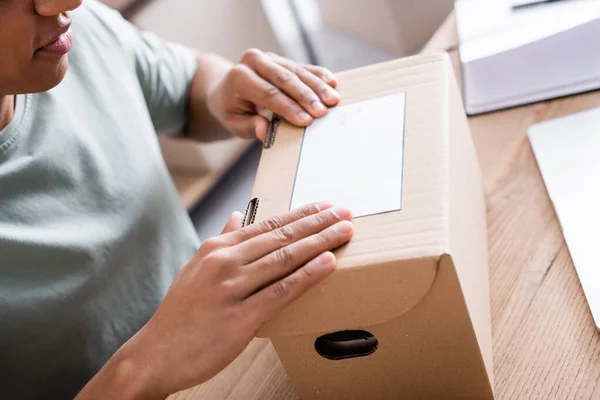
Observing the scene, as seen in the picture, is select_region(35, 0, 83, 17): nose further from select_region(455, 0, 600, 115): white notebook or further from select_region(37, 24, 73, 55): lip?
select_region(455, 0, 600, 115): white notebook

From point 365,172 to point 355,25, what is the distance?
5.81 ft

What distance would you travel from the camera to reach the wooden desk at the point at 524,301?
66cm

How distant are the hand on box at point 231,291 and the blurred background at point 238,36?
1.39m

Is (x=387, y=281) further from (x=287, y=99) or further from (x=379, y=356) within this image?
(x=287, y=99)

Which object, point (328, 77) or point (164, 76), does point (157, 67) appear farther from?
point (328, 77)

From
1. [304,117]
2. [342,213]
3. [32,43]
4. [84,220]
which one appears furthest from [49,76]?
[342,213]

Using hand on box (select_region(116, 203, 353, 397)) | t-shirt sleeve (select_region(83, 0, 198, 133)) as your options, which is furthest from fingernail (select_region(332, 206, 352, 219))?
t-shirt sleeve (select_region(83, 0, 198, 133))

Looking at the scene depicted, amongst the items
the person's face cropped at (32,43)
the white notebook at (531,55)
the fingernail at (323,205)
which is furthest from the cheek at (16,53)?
the white notebook at (531,55)

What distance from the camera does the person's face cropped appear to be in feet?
2.63

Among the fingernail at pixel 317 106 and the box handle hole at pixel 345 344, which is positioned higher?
the fingernail at pixel 317 106

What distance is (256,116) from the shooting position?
37.7 inches

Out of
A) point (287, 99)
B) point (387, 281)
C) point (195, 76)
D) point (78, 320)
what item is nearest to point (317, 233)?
point (387, 281)

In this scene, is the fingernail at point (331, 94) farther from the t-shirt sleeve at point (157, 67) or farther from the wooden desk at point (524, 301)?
the t-shirt sleeve at point (157, 67)

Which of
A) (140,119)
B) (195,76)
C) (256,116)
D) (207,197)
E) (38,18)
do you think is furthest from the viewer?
(207,197)
